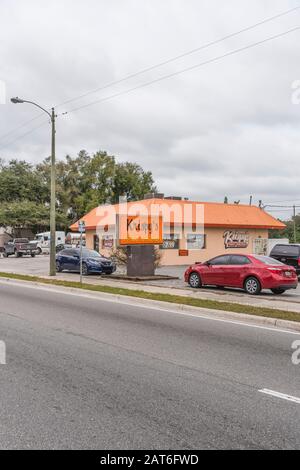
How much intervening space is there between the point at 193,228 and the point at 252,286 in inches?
726

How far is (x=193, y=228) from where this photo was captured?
114ft

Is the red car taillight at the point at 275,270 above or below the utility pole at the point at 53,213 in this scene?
below

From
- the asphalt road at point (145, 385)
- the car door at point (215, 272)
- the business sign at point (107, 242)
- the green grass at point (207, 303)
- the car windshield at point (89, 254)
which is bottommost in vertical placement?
the asphalt road at point (145, 385)

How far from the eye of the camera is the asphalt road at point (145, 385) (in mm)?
4309

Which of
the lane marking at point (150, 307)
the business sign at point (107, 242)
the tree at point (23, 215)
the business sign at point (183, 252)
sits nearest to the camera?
the lane marking at point (150, 307)

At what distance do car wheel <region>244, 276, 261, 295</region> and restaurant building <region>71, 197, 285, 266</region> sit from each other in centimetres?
1593

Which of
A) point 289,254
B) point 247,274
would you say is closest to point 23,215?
point 289,254

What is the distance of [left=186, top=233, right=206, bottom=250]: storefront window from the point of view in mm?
34625

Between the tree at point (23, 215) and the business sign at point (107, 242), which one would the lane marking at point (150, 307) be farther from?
the tree at point (23, 215)

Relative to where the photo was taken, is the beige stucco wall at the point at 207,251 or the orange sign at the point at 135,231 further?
the beige stucco wall at the point at 207,251

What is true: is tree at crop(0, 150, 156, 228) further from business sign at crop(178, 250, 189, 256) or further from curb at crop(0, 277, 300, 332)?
curb at crop(0, 277, 300, 332)

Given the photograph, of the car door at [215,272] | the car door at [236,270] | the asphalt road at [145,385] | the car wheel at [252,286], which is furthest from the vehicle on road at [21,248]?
the asphalt road at [145,385]

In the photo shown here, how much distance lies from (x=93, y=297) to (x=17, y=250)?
32.6 m
